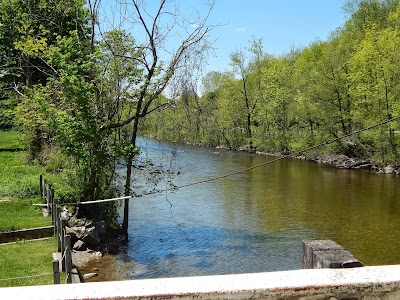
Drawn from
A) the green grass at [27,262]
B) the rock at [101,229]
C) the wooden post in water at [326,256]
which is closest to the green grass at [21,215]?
the green grass at [27,262]

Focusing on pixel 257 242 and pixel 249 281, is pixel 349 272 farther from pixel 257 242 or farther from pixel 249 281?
pixel 257 242

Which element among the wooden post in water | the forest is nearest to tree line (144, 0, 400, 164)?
the forest

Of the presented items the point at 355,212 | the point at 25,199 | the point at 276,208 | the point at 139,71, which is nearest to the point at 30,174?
the point at 25,199

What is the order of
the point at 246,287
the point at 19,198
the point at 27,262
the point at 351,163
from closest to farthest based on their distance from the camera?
the point at 246,287, the point at 27,262, the point at 19,198, the point at 351,163

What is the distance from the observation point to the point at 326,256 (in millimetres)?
3076

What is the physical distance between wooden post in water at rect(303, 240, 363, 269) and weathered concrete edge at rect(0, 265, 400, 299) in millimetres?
223

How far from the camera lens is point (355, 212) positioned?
19125 millimetres

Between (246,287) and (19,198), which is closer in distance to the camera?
(246,287)

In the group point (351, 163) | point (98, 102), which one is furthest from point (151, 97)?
point (351, 163)

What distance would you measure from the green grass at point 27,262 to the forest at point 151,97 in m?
3.26

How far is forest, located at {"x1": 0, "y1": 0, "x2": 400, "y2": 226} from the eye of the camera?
47.8 ft

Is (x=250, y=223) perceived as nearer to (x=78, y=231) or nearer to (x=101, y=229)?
(x=101, y=229)

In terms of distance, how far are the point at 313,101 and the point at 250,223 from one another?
81.0 ft

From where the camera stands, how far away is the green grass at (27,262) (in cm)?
911
